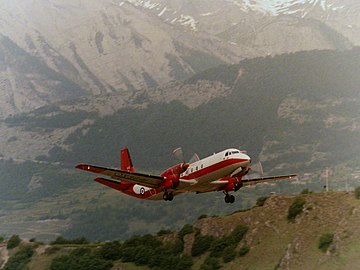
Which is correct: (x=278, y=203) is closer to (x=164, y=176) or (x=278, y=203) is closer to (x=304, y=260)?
(x=304, y=260)

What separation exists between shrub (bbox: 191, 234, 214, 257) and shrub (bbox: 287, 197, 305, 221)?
2206cm

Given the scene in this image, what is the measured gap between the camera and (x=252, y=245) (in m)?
146

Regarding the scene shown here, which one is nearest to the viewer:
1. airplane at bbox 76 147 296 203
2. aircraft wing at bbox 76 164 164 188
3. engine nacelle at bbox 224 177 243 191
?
airplane at bbox 76 147 296 203

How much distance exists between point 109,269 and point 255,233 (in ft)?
143

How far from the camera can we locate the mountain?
421ft

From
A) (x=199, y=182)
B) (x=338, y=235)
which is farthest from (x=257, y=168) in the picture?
(x=338, y=235)

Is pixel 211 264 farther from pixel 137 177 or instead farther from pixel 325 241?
pixel 137 177

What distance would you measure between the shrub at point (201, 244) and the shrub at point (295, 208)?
2206 centimetres

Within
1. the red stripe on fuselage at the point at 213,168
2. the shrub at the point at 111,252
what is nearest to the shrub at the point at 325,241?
the red stripe on fuselage at the point at 213,168

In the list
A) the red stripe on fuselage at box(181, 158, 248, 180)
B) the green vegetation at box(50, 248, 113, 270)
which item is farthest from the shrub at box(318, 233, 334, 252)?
the green vegetation at box(50, 248, 113, 270)

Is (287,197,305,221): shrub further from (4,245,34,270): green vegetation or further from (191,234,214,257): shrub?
(4,245,34,270): green vegetation

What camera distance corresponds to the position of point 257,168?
105688mm

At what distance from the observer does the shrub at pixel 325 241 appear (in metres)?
128

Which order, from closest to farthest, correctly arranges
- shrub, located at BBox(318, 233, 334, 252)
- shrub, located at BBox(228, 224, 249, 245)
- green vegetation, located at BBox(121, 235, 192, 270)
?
shrub, located at BBox(318, 233, 334, 252) → shrub, located at BBox(228, 224, 249, 245) → green vegetation, located at BBox(121, 235, 192, 270)
